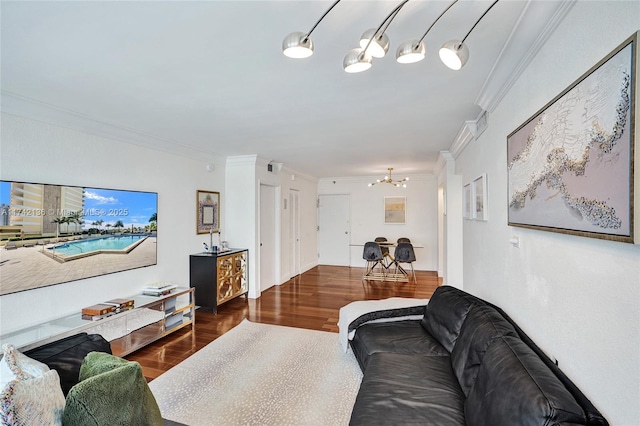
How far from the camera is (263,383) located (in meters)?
2.54

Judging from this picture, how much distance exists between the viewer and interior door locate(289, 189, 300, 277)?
6609 mm

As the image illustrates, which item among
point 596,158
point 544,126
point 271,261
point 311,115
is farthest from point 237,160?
point 596,158

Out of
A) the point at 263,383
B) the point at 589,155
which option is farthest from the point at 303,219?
the point at 589,155

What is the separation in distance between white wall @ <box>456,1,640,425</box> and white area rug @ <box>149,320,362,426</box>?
4.69 ft

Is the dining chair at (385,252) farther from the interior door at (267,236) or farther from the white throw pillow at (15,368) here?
the white throw pillow at (15,368)

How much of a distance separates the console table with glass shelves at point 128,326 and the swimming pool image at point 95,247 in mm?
552

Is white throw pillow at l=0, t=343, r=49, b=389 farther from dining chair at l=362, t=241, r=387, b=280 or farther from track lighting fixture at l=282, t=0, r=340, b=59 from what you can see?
dining chair at l=362, t=241, r=387, b=280

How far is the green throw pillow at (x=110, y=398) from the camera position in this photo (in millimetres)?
1027

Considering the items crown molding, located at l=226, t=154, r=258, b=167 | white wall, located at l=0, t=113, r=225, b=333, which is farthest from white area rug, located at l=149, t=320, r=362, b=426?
crown molding, located at l=226, t=154, r=258, b=167

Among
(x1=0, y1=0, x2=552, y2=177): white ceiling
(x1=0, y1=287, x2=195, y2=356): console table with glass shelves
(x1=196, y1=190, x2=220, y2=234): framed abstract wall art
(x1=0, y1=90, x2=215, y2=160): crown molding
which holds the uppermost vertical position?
(x1=0, y1=0, x2=552, y2=177): white ceiling

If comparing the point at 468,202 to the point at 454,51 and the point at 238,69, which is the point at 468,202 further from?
the point at 238,69

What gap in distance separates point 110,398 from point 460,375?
5.67 ft

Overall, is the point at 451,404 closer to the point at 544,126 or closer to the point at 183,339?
the point at 544,126

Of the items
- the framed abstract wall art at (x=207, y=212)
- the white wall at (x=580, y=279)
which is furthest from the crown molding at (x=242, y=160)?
the white wall at (x=580, y=279)
